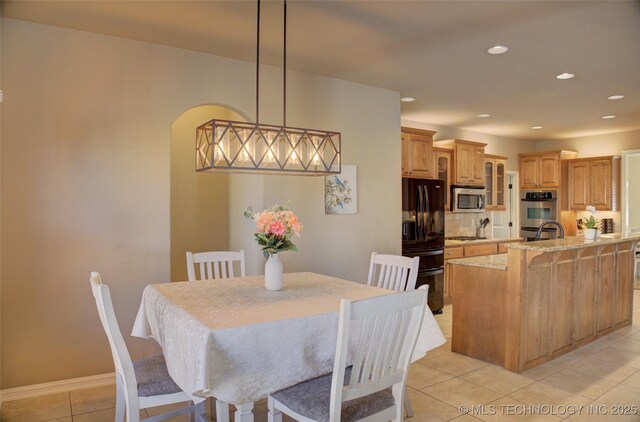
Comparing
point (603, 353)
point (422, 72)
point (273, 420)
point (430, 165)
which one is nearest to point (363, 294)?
point (273, 420)

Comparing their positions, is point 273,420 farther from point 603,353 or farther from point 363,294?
point 603,353

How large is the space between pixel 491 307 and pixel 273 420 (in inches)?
90.4

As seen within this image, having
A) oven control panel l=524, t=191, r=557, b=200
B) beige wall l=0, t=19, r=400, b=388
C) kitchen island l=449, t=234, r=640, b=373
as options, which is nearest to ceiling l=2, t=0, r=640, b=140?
beige wall l=0, t=19, r=400, b=388

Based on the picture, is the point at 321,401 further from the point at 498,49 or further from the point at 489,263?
the point at 498,49

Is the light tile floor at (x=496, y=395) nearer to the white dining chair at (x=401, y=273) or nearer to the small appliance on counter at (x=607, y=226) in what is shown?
the white dining chair at (x=401, y=273)

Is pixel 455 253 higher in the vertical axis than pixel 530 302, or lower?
higher

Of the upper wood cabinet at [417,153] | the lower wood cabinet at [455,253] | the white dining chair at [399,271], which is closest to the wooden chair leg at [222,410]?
the white dining chair at [399,271]

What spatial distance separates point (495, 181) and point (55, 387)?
6.47 meters

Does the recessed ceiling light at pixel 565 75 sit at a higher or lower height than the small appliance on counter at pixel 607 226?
higher

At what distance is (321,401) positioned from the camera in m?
1.88

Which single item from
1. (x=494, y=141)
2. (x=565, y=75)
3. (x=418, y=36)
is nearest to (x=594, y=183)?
(x=494, y=141)

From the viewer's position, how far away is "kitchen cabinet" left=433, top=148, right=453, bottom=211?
622 cm

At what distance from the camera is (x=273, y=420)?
2115 mm

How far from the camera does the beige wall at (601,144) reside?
730 cm
